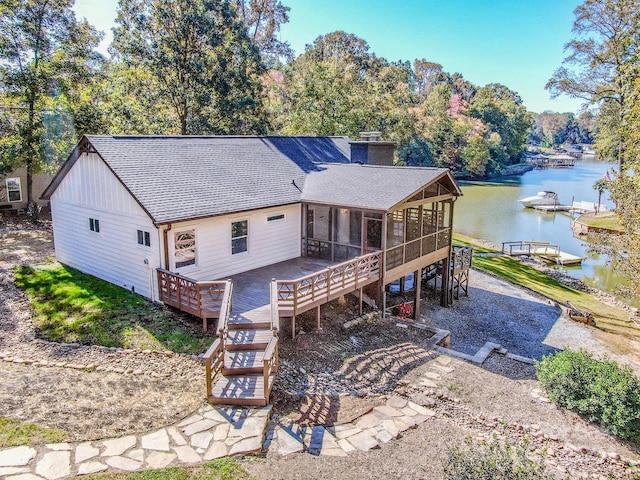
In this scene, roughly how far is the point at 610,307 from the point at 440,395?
1521 cm

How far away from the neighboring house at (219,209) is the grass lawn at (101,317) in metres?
0.61

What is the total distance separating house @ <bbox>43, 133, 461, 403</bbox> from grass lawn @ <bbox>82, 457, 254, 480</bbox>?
98.0 inches

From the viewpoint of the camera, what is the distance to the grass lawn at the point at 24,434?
256 inches

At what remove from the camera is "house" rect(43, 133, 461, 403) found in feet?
37.5

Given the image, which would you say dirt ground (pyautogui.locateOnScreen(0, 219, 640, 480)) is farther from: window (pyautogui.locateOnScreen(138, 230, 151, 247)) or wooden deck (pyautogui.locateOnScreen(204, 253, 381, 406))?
window (pyautogui.locateOnScreen(138, 230, 151, 247))

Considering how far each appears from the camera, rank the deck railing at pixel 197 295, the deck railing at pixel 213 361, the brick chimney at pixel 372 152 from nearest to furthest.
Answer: the deck railing at pixel 213 361, the deck railing at pixel 197 295, the brick chimney at pixel 372 152

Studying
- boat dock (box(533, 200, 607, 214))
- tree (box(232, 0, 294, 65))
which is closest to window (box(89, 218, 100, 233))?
tree (box(232, 0, 294, 65))

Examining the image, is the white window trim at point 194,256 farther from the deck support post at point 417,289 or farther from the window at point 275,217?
the deck support post at point 417,289

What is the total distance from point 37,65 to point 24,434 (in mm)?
20004

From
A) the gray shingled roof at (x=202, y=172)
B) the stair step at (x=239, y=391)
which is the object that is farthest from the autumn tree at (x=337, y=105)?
the stair step at (x=239, y=391)

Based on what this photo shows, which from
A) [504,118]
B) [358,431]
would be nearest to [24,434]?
[358,431]

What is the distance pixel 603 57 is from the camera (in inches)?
1293

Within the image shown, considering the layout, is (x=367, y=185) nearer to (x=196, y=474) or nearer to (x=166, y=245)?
(x=166, y=245)

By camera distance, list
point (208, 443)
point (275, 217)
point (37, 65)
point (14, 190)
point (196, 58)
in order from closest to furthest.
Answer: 1. point (208, 443)
2. point (275, 217)
3. point (37, 65)
4. point (14, 190)
5. point (196, 58)
